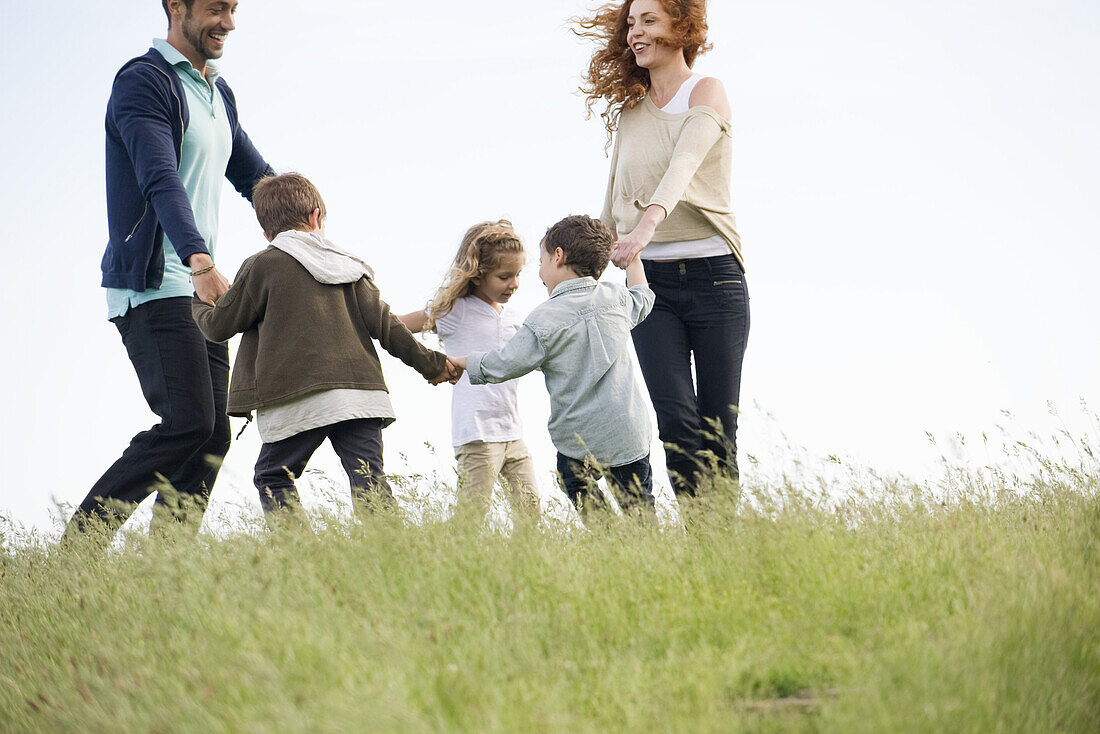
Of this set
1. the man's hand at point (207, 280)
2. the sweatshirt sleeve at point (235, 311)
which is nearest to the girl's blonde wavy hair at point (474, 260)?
the sweatshirt sleeve at point (235, 311)

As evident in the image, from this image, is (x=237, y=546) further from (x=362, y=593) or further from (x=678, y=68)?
(x=678, y=68)

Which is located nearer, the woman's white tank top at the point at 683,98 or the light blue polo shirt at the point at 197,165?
the woman's white tank top at the point at 683,98

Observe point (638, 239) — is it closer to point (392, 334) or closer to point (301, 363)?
point (392, 334)

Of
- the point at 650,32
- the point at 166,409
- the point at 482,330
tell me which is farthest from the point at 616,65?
the point at 166,409

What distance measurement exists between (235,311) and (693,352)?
229 cm

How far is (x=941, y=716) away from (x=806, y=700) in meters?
0.40

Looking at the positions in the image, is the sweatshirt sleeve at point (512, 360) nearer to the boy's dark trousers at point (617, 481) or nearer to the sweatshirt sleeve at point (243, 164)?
the boy's dark trousers at point (617, 481)

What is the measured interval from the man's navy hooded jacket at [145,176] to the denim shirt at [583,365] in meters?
1.67

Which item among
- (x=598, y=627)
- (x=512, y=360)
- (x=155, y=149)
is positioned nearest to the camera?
(x=598, y=627)

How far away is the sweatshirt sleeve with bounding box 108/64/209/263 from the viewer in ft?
16.1

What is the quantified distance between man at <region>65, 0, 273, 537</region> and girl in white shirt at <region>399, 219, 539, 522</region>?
1191mm

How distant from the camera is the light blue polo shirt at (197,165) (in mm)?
5312

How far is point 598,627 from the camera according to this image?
3.41 m

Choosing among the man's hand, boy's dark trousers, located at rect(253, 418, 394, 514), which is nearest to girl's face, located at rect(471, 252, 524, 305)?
boy's dark trousers, located at rect(253, 418, 394, 514)
